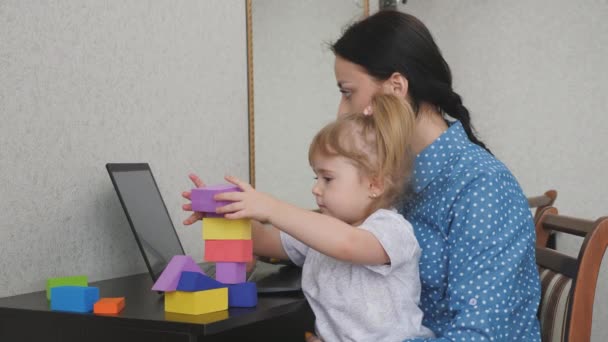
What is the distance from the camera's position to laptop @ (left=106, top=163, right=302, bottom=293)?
131cm

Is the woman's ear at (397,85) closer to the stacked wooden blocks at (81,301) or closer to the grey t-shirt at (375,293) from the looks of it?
the grey t-shirt at (375,293)

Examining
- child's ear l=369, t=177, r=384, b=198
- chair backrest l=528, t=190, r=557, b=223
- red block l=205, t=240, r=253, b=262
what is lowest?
chair backrest l=528, t=190, r=557, b=223

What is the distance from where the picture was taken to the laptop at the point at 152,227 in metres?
1.31

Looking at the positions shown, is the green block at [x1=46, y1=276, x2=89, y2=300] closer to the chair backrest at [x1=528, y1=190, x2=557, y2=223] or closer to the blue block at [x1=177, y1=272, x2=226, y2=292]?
the blue block at [x1=177, y1=272, x2=226, y2=292]

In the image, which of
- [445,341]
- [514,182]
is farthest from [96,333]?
[514,182]

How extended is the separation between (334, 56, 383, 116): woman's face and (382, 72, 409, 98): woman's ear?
0.02 metres

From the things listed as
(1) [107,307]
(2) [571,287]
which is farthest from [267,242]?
(2) [571,287]

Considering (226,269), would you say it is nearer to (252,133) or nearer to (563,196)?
(252,133)

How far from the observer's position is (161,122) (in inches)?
63.1

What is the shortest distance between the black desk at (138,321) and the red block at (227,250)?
8 cm

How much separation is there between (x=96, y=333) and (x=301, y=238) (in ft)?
1.11

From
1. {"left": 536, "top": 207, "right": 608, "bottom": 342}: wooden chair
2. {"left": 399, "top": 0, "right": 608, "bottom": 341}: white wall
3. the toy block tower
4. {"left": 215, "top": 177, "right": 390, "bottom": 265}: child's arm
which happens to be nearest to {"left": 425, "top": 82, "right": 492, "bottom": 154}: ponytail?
{"left": 536, "top": 207, "right": 608, "bottom": 342}: wooden chair

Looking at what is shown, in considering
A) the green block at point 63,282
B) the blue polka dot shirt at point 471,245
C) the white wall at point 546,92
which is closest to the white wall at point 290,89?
the blue polka dot shirt at point 471,245

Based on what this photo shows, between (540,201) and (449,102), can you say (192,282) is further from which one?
(540,201)
